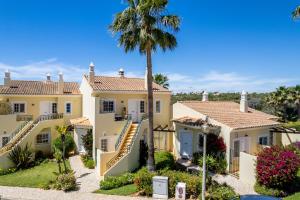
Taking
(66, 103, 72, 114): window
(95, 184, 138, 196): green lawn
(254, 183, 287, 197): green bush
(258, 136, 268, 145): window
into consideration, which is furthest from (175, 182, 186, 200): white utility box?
(66, 103, 72, 114): window

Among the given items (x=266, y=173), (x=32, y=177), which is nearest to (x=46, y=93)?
(x=32, y=177)

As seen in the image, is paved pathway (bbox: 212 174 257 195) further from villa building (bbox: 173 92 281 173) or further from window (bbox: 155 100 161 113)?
window (bbox: 155 100 161 113)

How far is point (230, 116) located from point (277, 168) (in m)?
9.70

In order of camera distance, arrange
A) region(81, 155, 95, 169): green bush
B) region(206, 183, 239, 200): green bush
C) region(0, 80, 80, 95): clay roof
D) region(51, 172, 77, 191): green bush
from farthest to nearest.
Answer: region(0, 80, 80, 95): clay roof < region(81, 155, 95, 169): green bush < region(51, 172, 77, 191): green bush < region(206, 183, 239, 200): green bush

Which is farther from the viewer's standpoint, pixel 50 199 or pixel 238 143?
pixel 238 143

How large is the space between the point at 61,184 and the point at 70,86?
1803 centimetres

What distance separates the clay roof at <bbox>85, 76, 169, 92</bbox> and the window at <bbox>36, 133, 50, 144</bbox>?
26.2 ft

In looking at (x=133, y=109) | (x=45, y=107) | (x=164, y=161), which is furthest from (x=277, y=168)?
(x=45, y=107)

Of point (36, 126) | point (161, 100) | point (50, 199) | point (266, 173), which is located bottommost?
point (50, 199)

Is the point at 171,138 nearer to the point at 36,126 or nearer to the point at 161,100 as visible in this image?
the point at 161,100

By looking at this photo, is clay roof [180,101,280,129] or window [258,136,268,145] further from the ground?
clay roof [180,101,280,129]

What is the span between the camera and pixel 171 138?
3195 centimetres

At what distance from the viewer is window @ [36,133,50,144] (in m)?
31.8

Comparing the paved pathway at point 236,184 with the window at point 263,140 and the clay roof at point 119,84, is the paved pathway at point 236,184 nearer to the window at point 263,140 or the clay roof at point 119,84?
the window at point 263,140
